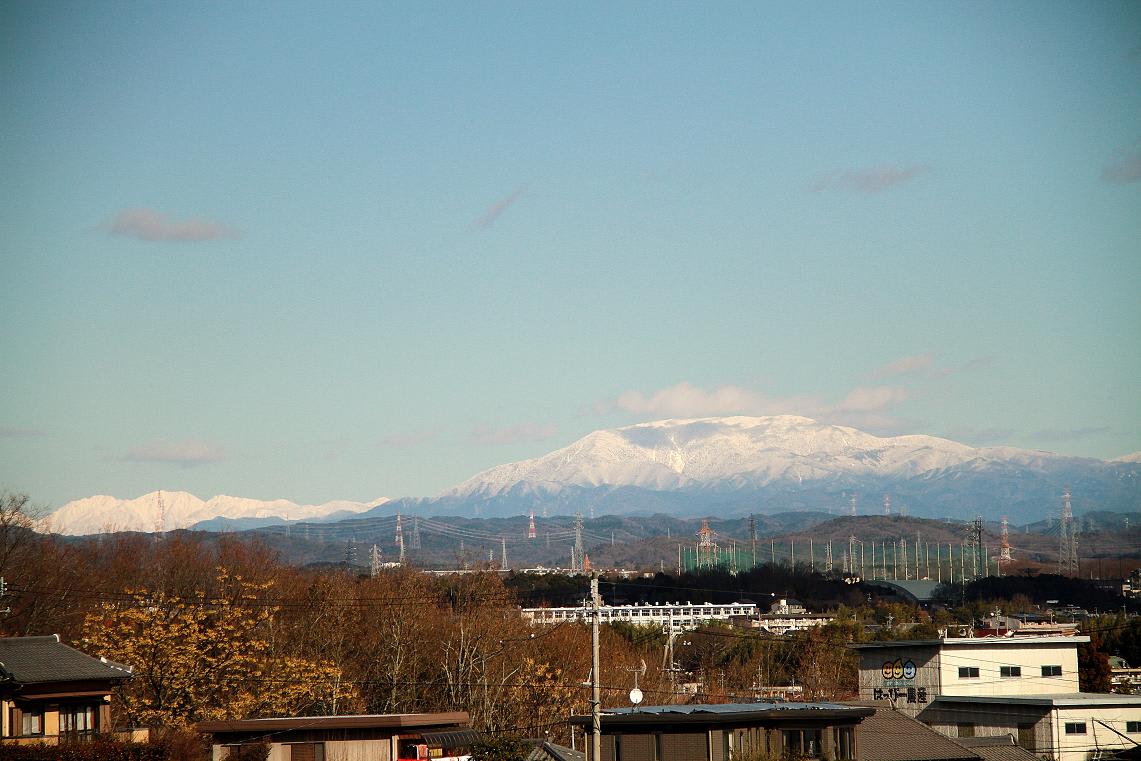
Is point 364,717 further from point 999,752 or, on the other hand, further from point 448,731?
point 999,752

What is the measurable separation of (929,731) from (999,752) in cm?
344

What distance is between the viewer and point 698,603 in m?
172

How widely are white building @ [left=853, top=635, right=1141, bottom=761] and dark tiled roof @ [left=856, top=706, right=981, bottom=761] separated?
7.81 m

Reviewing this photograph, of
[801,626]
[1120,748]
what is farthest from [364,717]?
[801,626]

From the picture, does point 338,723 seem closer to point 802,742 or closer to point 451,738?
point 451,738

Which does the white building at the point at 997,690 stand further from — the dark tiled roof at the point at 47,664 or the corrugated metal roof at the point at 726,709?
the dark tiled roof at the point at 47,664

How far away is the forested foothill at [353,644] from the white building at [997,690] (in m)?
7.75

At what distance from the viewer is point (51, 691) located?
36062 mm

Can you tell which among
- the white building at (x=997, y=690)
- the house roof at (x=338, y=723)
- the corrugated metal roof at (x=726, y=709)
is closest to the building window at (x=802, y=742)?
the corrugated metal roof at (x=726, y=709)

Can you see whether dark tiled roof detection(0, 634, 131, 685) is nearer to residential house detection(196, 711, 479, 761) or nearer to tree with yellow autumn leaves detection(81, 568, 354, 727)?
residential house detection(196, 711, 479, 761)

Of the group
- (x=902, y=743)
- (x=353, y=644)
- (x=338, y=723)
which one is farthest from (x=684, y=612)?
(x=338, y=723)

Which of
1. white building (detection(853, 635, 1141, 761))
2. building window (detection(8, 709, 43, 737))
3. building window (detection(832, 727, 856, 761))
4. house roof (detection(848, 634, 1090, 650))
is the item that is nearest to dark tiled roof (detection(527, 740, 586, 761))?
building window (detection(832, 727, 856, 761))

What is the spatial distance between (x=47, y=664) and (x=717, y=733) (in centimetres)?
1832

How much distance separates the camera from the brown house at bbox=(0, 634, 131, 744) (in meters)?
35.2
